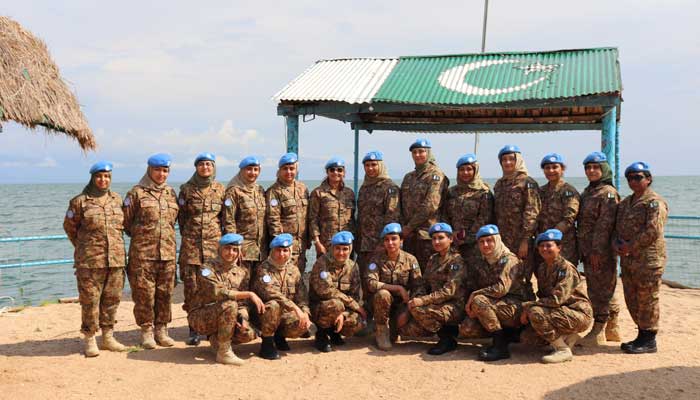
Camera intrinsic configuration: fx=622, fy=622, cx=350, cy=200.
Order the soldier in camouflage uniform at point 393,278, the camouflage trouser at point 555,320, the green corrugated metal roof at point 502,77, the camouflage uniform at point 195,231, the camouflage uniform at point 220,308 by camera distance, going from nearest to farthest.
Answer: the camouflage trouser at point 555,320 < the camouflage uniform at point 220,308 < the soldier in camouflage uniform at point 393,278 < the camouflage uniform at point 195,231 < the green corrugated metal roof at point 502,77

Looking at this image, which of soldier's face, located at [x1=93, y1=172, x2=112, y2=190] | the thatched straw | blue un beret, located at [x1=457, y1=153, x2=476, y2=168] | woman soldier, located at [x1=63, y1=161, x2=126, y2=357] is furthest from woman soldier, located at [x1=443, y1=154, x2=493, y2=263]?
the thatched straw

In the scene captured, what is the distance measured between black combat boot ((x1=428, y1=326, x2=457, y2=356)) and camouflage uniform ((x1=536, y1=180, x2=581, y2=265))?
1.19 m

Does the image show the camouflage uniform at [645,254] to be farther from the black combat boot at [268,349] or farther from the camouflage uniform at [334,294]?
the black combat boot at [268,349]

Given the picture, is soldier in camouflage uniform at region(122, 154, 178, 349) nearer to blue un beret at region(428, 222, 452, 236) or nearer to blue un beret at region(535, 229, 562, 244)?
blue un beret at region(428, 222, 452, 236)

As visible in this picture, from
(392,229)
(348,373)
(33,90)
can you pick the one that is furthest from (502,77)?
(33,90)

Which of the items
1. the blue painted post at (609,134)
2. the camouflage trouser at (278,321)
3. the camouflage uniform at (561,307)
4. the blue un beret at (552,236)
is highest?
the blue painted post at (609,134)

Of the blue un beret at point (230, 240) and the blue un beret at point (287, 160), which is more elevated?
the blue un beret at point (287, 160)

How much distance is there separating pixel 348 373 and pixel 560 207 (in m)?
2.75

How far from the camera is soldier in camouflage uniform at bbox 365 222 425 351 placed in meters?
6.24

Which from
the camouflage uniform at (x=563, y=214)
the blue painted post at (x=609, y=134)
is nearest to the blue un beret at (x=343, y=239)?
the camouflage uniform at (x=563, y=214)

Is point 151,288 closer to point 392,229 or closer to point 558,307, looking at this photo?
point 392,229

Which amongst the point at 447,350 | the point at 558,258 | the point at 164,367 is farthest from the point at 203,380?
the point at 558,258

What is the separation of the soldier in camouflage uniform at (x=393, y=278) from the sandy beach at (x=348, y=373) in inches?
11.4

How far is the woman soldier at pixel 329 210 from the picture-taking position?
692 cm
